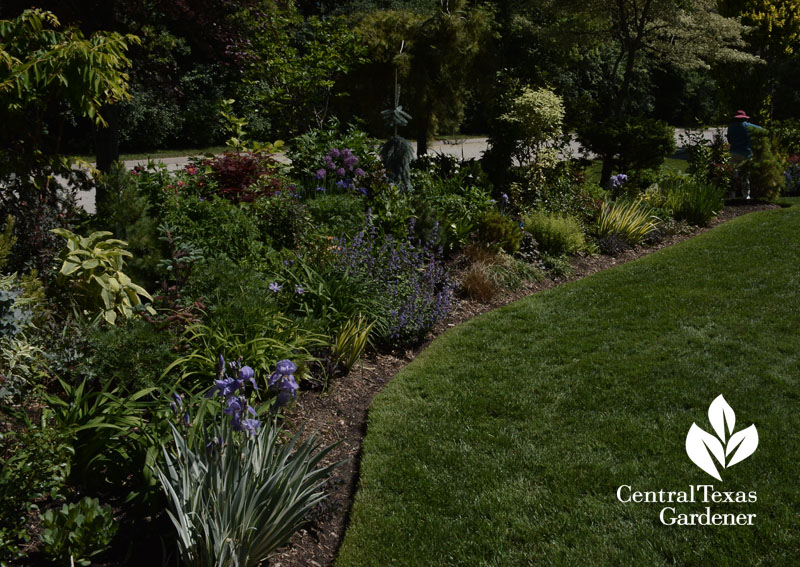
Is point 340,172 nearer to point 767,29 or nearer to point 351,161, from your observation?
point 351,161

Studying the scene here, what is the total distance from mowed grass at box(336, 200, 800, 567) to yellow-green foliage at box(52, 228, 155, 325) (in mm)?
1948

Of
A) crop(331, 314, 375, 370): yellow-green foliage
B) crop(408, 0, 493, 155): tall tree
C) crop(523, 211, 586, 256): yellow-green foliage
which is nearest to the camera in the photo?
crop(331, 314, 375, 370): yellow-green foliage

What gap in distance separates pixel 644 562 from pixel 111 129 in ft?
22.6

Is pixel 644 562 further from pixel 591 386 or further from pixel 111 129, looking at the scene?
pixel 111 129

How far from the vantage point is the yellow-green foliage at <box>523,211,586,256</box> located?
8.23 metres

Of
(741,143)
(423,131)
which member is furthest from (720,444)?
(423,131)

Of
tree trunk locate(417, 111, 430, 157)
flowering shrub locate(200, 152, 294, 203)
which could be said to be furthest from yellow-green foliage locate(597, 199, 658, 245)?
tree trunk locate(417, 111, 430, 157)

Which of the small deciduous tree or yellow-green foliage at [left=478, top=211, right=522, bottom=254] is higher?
the small deciduous tree

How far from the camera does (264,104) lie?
12742mm

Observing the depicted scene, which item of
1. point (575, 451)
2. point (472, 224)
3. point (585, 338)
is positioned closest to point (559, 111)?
point (472, 224)

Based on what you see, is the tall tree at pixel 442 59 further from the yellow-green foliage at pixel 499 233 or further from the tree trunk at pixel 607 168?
the yellow-green foliage at pixel 499 233

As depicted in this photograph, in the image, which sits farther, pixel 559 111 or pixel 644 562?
pixel 559 111

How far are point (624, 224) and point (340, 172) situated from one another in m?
4.03

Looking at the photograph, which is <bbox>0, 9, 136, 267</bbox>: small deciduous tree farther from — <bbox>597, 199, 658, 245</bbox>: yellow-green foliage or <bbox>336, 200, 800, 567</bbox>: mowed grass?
<bbox>597, 199, 658, 245</bbox>: yellow-green foliage
